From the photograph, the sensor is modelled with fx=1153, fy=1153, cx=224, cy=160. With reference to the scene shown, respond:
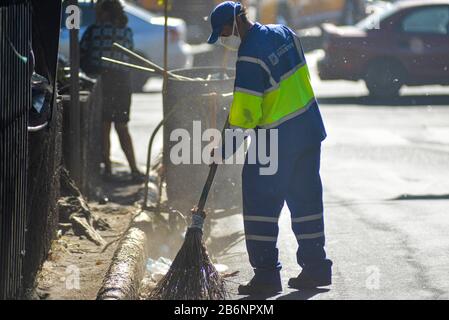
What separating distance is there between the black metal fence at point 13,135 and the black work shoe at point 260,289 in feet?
4.97

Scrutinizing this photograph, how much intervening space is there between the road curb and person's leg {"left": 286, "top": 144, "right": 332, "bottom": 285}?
106cm

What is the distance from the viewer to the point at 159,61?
2030cm

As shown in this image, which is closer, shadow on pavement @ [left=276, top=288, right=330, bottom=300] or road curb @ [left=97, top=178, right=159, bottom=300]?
road curb @ [left=97, top=178, right=159, bottom=300]

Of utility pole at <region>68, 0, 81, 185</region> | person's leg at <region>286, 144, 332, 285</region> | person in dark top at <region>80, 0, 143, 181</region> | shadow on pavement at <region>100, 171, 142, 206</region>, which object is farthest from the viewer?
person in dark top at <region>80, 0, 143, 181</region>

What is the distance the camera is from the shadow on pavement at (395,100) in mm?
18797

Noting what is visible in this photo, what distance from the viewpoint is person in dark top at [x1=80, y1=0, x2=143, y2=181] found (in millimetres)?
11117

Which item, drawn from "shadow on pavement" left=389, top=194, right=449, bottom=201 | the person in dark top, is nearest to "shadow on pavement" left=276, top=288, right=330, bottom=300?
"shadow on pavement" left=389, top=194, right=449, bottom=201

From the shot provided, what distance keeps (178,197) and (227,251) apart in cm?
98

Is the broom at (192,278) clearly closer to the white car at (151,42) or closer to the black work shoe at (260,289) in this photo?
the black work shoe at (260,289)

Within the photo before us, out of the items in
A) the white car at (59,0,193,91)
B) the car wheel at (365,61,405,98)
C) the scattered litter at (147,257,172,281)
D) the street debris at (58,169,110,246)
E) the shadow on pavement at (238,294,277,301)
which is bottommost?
the scattered litter at (147,257,172,281)

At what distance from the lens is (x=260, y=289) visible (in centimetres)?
707

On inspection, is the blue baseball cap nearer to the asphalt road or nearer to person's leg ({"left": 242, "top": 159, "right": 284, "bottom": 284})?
person's leg ({"left": 242, "top": 159, "right": 284, "bottom": 284})

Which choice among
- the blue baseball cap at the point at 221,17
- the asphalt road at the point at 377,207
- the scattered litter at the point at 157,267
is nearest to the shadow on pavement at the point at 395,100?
the asphalt road at the point at 377,207
